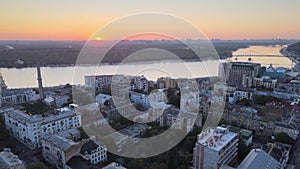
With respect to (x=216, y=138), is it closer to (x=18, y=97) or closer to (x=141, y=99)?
(x=141, y=99)

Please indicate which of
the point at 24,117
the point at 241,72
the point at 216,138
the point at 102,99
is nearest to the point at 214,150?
the point at 216,138

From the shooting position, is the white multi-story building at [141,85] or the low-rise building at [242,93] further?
the white multi-story building at [141,85]

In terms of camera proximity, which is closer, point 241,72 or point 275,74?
point 241,72

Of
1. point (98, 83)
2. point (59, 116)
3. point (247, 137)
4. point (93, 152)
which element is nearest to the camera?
point (93, 152)

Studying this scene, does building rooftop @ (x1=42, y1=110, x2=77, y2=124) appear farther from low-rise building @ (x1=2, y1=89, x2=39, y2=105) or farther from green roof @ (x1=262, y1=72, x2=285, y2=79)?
green roof @ (x1=262, y1=72, x2=285, y2=79)

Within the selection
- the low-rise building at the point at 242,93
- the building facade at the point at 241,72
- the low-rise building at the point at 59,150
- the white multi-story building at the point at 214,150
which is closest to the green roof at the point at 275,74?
the building facade at the point at 241,72

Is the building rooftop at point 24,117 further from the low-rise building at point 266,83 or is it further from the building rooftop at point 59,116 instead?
the low-rise building at point 266,83
